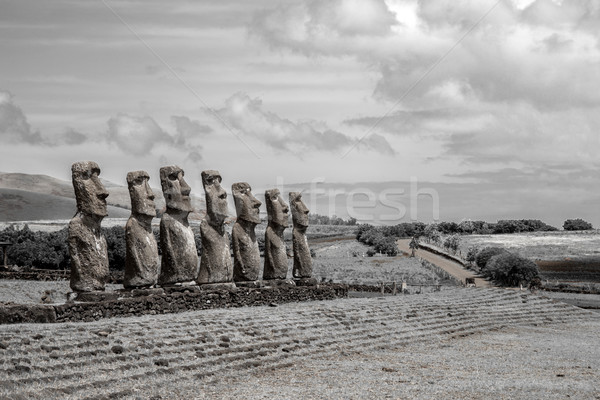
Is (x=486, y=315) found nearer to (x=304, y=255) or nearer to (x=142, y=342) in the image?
(x=304, y=255)

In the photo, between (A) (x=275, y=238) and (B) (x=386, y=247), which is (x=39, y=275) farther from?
(B) (x=386, y=247)

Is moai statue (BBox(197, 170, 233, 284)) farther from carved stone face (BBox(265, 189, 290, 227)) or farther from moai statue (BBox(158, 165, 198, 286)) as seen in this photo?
carved stone face (BBox(265, 189, 290, 227))

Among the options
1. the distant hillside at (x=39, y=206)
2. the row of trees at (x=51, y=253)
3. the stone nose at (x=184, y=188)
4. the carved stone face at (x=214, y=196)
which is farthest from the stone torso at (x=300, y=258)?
the distant hillside at (x=39, y=206)

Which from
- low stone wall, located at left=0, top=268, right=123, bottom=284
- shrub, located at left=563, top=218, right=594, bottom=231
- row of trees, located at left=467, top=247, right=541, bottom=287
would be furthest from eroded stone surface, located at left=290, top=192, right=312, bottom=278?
shrub, located at left=563, top=218, right=594, bottom=231

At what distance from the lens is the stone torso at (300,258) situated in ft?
91.9

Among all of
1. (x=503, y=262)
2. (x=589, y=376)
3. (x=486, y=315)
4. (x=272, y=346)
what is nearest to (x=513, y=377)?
(x=589, y=376)

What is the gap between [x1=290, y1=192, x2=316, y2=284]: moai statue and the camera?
1103 inches

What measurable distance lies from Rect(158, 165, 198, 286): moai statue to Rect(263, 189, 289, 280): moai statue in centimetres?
513

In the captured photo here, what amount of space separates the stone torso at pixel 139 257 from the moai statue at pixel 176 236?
103 cm

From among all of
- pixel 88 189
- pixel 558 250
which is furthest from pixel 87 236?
pixel 558 250

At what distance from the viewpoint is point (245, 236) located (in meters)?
24.7

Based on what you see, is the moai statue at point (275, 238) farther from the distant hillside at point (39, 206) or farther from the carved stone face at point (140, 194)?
the distant hillside at point (39, 206)

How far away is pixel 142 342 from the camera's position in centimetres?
1528

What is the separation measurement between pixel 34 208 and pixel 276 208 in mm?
118143
